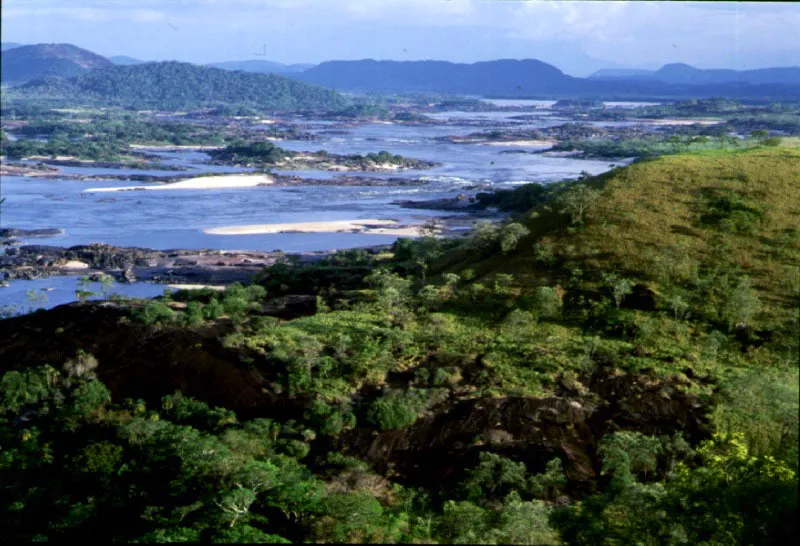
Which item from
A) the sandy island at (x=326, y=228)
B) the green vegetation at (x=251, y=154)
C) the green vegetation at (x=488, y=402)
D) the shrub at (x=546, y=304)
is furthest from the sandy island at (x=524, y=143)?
the shrub at (x=546, y=304)

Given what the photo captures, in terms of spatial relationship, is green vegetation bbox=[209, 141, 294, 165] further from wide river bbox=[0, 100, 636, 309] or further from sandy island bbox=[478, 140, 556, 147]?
sandy island bbox=[478, 140, 556, 147]

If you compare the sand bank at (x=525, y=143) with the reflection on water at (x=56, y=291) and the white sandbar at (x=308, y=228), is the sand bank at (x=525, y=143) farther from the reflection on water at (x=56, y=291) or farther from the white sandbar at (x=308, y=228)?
the reflection on water at (x=56, y=291)

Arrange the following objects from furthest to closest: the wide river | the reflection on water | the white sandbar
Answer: the white sandbar → the wide river → the reflection on water

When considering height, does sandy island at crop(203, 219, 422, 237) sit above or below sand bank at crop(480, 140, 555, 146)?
below

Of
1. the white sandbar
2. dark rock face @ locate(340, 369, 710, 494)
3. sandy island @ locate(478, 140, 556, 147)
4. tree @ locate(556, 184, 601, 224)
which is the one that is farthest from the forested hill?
dark rock face @ locate(340, 369, 710, 494)

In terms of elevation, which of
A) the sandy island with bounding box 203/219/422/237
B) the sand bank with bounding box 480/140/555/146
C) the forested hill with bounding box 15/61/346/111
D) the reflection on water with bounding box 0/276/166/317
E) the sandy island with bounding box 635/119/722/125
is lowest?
the reflection on water with bounding box 0/276/166/317

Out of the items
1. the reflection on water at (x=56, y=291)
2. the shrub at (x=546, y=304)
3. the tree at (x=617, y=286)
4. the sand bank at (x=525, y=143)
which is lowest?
the reflection on water at (x=56, y=291)

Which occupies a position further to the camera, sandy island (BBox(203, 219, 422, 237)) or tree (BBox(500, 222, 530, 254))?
sandy island (BBox(203, 219, 422, 237))
